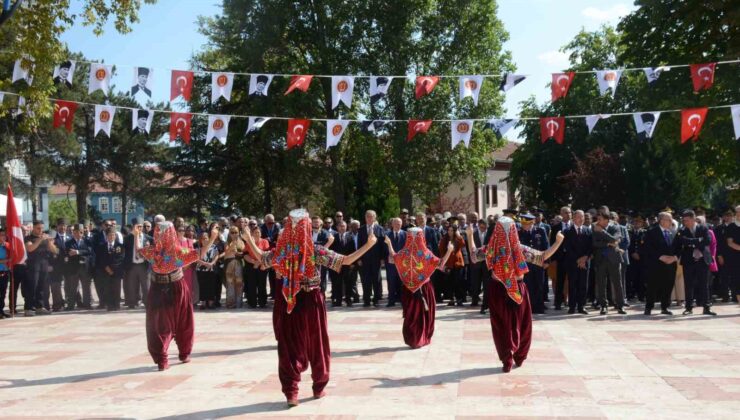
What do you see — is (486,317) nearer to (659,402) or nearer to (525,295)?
(525,295)

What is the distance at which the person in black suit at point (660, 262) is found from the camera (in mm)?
13961

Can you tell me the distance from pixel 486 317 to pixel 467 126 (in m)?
6.33

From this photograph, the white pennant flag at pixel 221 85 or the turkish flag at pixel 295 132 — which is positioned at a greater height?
the white pennant flag at pixel 221 85

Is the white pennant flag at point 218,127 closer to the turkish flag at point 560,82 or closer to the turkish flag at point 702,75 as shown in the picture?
the turkish flag at point 560,82

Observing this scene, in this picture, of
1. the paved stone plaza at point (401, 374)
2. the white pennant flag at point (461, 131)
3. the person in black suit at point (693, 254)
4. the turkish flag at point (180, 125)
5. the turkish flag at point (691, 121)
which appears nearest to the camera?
the paved stone plaza at point (401, 374)

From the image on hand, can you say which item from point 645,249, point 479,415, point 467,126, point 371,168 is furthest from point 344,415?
point 371,168

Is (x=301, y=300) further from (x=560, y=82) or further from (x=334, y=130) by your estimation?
(x=334, y=130)

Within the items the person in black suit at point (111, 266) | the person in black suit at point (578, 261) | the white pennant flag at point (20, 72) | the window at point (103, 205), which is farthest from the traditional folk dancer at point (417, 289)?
the window at point (103, 205)

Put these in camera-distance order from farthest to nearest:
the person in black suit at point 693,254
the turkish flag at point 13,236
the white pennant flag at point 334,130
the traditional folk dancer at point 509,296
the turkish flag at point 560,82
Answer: the white pennant flag at point 334,130 < the turkish flag at point 560,82 < the turkish flag at point 13,236 < the person in black suit at point 693,254 < the traditional folk dancer at point 509,296

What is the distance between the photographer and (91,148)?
41.6m

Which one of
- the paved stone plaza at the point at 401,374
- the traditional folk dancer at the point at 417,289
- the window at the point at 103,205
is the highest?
the window at the point at 103,205

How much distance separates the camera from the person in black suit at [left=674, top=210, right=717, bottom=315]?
46.2 feet

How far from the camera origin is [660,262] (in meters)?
14.0

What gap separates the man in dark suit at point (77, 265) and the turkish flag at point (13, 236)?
151 centimetres
